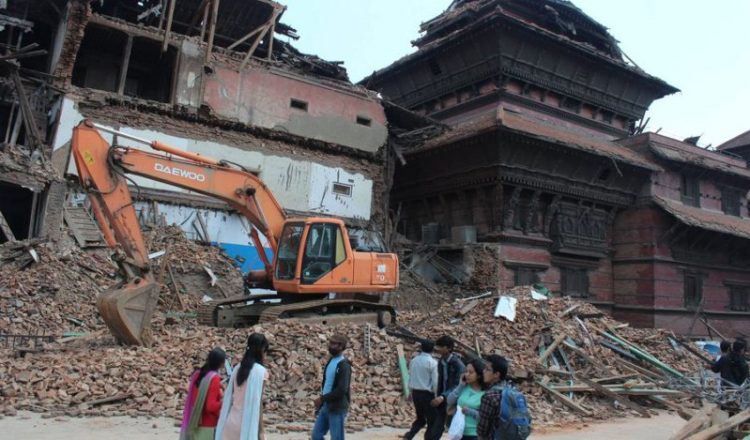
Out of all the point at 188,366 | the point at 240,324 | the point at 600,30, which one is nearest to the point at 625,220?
the point at 600,30

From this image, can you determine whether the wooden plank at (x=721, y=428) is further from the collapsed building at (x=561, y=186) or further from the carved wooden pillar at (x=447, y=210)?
the carved wooden pillar at (x=447, y=210)

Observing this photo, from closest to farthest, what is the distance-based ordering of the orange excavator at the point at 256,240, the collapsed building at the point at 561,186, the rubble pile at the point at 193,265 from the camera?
the orange excavator at the point at 256,240 → the rubble pile at the point at 193,265 → the collapsed building at the point at 561,186

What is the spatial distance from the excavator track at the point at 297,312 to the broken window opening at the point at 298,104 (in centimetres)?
1006

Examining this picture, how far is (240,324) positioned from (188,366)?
3042 millimetres

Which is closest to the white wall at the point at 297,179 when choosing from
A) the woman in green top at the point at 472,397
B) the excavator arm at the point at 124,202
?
A: the excavator arm at the point at 124,202

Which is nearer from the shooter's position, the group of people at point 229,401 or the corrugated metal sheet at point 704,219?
the group of people at point 229,401

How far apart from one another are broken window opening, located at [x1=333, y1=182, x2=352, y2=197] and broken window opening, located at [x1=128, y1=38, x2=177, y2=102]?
6609mm

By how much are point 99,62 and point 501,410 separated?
1997 cm

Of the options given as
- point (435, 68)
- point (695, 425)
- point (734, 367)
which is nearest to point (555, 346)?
point (734, 367)

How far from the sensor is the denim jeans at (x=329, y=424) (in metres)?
5.71

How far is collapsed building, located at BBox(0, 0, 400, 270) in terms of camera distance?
16609mm

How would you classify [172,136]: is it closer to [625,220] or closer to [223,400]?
[223,400]

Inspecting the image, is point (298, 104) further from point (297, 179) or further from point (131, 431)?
point (131, 431)

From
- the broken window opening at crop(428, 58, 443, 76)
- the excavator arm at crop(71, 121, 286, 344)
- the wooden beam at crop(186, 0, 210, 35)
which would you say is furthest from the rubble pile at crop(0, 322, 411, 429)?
the broken window opening at crop(428, 58, 443, 76)
